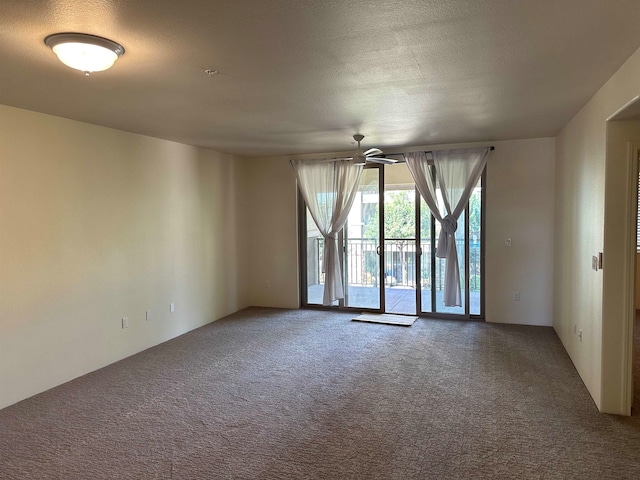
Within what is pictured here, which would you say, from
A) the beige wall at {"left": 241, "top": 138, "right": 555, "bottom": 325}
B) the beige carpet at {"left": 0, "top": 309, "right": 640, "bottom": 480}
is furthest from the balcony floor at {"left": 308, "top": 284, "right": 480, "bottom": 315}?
the beige carpet at {"left": 0, "top": 309, "right": 640, "bottom": 480}

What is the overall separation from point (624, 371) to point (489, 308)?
2663 mm

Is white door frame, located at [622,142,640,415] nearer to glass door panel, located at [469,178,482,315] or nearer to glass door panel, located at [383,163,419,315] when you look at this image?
glass door panel, located at [469,178,482,315]

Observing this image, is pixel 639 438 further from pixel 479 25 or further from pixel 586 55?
pixel 479 25

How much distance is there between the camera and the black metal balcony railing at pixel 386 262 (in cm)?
608

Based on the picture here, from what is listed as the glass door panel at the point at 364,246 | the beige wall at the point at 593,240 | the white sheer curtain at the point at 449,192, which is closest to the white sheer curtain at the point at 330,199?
the glass door panel at the point at 364,246

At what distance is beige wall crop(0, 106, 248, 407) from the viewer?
11.6 ft

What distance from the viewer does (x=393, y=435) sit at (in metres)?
2.91

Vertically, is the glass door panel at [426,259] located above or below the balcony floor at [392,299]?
above

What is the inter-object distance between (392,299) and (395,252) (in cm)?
88

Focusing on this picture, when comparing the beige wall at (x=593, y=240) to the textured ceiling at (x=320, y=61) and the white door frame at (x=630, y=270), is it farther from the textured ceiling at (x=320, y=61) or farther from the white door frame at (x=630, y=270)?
the textured ceiling at (x=320, y=61)

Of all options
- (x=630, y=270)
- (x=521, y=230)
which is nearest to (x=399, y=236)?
(x=521, y=230)

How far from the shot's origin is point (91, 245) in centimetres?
421

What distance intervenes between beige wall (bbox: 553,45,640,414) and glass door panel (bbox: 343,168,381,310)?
246 cm

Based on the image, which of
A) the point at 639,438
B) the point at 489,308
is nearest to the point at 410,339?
the point at 489,308
